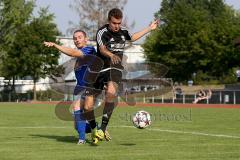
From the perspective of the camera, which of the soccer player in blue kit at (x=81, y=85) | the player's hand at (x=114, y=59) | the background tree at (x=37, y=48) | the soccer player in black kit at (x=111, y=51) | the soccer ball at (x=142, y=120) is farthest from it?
the background tree at (x=37, y=48)

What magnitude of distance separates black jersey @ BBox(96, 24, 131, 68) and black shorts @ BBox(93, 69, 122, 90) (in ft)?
0.43

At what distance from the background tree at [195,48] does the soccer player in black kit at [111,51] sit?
182ft

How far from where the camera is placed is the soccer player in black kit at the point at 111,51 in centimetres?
1028

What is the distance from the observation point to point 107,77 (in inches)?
421

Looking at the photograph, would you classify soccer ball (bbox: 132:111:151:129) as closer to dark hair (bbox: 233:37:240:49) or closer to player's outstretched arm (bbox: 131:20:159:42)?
player's outstretched arm (bbox: 131:20:159:42)

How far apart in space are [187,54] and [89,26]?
1403 cm

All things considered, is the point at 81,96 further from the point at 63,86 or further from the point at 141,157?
the point at 63,86

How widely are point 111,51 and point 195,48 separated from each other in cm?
5660

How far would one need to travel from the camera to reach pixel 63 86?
79.6 feet

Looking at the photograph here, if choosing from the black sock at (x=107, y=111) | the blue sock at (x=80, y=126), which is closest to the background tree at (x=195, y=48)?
the black sock at (x=107, y=111)

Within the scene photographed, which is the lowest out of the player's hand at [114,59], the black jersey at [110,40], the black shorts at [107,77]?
the black shorts at [107,77]

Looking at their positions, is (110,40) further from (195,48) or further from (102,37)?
(195,48)

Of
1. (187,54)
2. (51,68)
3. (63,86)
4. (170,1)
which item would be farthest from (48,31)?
(170,1)

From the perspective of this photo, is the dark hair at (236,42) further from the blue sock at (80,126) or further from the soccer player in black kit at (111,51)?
the blue sock at (80,126)
